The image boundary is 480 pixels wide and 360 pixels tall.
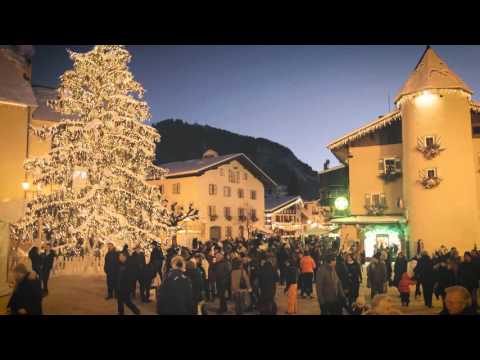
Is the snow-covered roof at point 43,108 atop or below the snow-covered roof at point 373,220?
atop

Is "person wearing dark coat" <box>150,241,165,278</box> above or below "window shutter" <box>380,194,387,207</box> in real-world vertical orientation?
below

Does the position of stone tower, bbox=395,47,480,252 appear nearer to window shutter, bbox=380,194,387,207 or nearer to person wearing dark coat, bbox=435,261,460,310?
window shutter, bbox=380,194,387,207

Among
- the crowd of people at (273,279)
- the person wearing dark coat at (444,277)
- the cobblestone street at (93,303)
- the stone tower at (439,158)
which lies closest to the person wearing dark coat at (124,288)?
the crowd of people at (273,279)

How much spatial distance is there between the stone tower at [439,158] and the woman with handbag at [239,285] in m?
8.58

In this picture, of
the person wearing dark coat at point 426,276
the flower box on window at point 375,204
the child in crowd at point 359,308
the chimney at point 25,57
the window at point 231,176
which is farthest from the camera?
the window at point 231,176

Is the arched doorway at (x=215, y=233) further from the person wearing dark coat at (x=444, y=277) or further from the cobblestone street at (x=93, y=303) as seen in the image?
the person wearing dark coat at (x=444, y=277)

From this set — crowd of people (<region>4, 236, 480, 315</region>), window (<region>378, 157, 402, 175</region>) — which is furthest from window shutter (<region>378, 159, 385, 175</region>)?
crowd of people (<region>4, 236, 480, 315</region>)

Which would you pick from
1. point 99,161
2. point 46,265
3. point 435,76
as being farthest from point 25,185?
point 435,76

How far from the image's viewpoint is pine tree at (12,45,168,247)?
11078 mm

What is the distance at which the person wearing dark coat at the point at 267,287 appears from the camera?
25.6 ft

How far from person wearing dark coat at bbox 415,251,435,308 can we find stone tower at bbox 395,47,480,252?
5.16 metres
